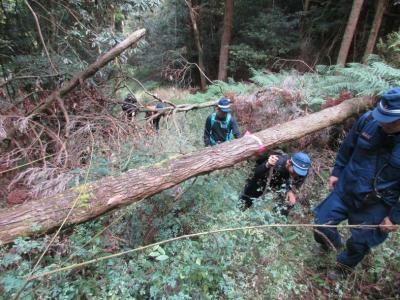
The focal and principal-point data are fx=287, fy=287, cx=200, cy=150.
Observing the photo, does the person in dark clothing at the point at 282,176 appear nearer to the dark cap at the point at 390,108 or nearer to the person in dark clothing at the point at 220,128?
the person in dark clothing at the point at 220,128

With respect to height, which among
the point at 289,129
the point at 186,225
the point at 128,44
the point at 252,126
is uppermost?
the point at 128,44

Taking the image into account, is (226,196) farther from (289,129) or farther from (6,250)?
(6,250)

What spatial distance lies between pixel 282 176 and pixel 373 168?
130 cm

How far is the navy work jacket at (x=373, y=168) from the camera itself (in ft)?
9.05

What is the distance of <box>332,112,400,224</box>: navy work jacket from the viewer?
9.05ft

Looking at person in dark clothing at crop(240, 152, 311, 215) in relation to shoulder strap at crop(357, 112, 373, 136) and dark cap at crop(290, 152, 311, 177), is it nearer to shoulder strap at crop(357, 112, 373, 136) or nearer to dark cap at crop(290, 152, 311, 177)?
dark cap at crop(290, 152, 311, 177)

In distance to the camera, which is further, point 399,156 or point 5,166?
point 5,166

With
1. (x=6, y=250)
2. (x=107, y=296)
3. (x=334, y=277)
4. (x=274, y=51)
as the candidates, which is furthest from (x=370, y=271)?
(x=274, y=51)

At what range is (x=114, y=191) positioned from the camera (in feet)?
9.10

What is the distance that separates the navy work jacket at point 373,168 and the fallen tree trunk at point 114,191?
129 centimetres

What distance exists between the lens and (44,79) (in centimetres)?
543

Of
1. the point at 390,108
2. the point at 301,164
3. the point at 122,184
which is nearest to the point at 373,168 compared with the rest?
the point at 390,108

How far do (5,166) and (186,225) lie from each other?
102 inches

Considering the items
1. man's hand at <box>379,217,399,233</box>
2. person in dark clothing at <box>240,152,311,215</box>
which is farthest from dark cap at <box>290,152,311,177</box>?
man's hand at <box>379,217,399,233</box>
